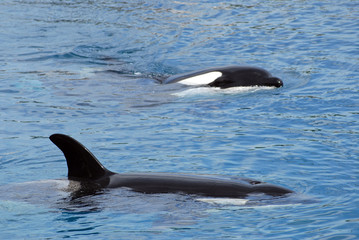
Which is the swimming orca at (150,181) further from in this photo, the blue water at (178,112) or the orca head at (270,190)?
the blue water at (178,112)

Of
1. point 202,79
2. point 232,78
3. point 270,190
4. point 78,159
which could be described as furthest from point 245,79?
point 78,159

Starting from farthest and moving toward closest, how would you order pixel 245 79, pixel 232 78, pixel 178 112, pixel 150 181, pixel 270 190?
1. pixel 232 78
2. pixel 245 79
3. pixel 178 112
4. pixel 150 181
5. pixel 270 190

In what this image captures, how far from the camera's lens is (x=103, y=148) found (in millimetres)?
9570

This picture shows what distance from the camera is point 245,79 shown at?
12977mm

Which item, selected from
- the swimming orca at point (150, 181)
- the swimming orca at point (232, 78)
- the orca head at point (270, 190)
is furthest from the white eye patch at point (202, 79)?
the orca head at point (270, 190)

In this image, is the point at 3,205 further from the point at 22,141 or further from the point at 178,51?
the point at 178,51

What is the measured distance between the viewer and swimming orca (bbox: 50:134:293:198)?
703 centimetres

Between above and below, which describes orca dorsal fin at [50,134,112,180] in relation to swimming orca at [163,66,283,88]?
below

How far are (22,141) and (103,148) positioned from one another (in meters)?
1.37

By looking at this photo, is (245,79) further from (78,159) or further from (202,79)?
→ (78,159)

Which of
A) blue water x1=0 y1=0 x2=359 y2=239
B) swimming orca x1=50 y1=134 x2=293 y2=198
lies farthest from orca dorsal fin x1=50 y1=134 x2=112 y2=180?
blue water x1=0 y1=0 x2=359 y2=239

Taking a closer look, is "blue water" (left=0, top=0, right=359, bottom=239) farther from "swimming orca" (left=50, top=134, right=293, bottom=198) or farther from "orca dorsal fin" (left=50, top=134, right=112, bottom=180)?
"orca dorsal fin" (left=50, top=134, right=112, bottom=180)

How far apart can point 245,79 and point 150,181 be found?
6153 mm

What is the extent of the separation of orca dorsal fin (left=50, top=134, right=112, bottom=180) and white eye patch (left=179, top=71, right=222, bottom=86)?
594 centimetres
